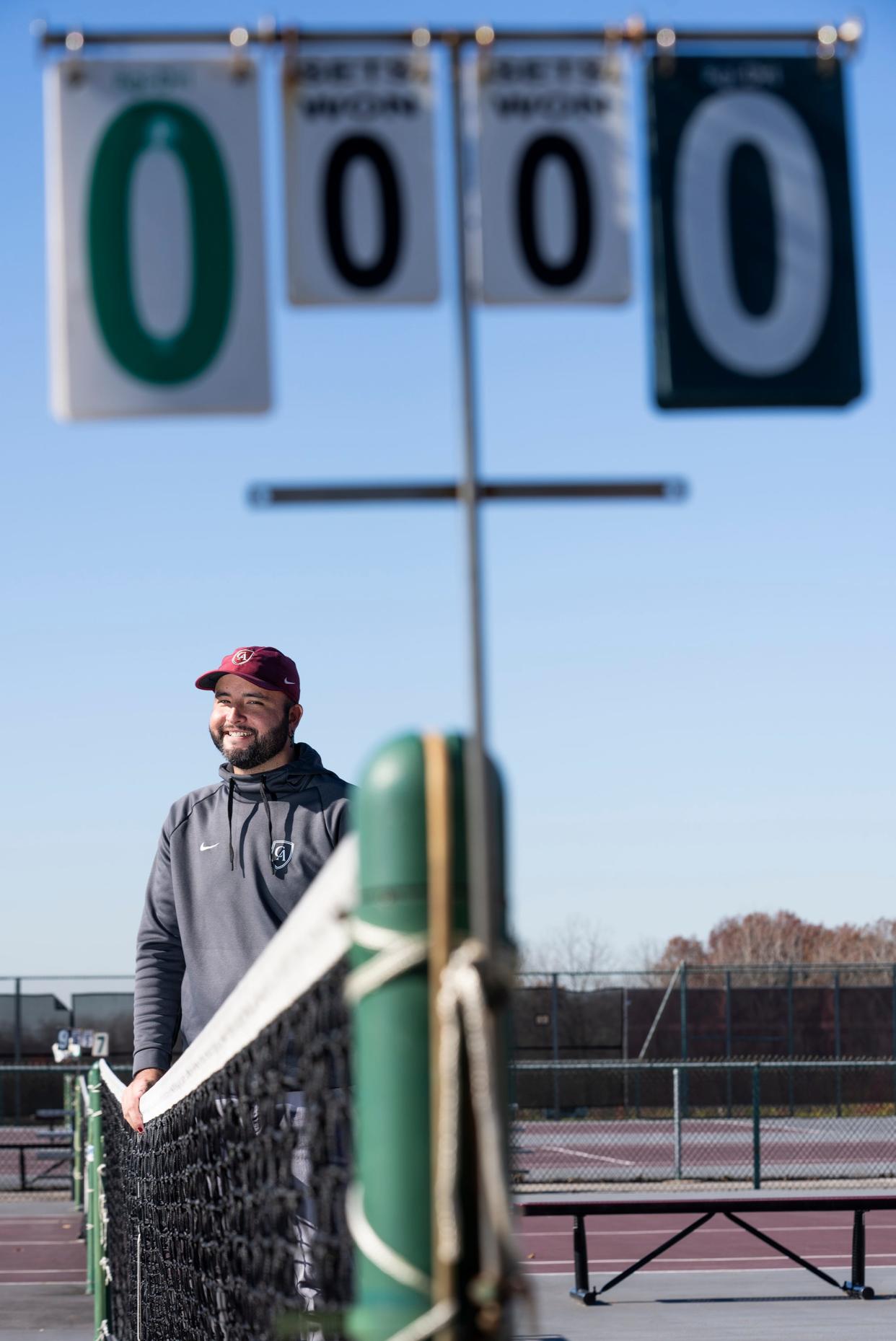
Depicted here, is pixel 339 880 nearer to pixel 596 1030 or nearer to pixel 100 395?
pixel 100 395

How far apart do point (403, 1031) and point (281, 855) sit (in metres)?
3.09

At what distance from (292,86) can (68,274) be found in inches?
14.4

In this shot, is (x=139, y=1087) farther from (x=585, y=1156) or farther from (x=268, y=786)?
(x=585, y=1156)

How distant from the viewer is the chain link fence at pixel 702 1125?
21.8m

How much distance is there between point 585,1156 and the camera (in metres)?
27.0

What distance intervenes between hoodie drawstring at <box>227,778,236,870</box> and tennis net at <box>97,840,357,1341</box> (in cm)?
61

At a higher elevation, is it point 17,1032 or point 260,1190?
point 260,1190

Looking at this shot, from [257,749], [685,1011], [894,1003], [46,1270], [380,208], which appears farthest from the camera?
[894,1003]

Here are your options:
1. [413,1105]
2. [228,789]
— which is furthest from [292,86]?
[228,789]

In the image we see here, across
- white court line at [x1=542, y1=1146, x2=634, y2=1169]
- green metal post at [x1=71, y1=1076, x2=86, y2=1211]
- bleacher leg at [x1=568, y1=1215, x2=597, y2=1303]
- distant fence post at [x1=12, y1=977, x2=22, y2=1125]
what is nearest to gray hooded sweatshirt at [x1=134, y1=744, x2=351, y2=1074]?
bleacher leg at [x1=568, y1=1215, x2=597, y2=1303]

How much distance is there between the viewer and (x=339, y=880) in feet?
8.17

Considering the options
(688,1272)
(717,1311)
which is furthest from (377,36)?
(688,1272)

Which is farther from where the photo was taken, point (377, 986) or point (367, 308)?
point (367, 308)

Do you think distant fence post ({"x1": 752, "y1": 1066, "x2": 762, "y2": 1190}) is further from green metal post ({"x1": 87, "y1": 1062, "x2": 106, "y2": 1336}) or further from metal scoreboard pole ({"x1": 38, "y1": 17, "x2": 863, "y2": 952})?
metal scoreboard pole ({"x1": 38, "y1": 17, "x2": 863, "y2": 952})
